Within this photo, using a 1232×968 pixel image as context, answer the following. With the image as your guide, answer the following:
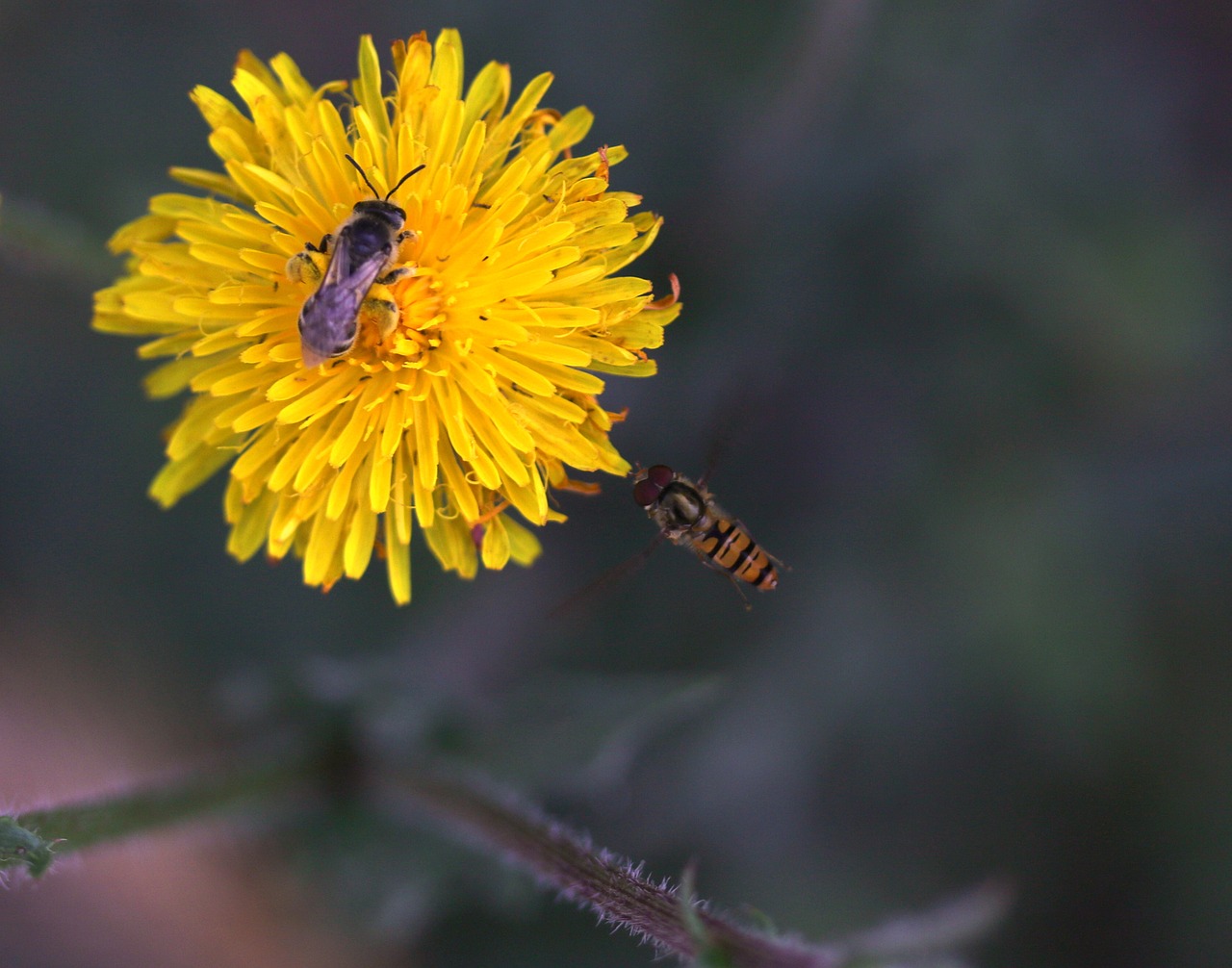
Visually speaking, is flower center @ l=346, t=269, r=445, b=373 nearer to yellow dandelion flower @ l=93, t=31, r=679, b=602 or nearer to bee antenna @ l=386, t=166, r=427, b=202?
yellow dandelion flower @ l=93, t=31, r=679, b=602

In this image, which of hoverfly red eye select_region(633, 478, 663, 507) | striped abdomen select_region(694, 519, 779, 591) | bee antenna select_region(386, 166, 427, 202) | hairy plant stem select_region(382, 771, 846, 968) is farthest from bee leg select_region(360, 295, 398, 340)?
hairy plant stem select_region(382, 771, 846, 968)

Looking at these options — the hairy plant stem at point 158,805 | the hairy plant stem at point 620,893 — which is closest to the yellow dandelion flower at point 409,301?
the hairy plant stem at point 620,893

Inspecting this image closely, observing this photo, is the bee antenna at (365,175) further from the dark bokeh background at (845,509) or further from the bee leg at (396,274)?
the dark bokeh background at (845,509)

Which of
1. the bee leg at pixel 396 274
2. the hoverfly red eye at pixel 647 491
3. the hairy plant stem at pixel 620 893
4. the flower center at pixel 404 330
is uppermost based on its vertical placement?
the bee leg at pixel 396 274

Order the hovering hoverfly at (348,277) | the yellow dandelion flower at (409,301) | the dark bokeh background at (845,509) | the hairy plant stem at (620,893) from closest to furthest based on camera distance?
the hairy plant stem at (620,893) → the hovering hoverfly at (348,277) → the yellow dandelion flower at (409,301) → the dark bokeh background at (845,509)

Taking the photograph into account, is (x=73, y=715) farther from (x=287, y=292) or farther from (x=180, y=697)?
(x=287, y=292)

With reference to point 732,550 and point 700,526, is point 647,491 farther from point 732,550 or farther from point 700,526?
point 732,550
